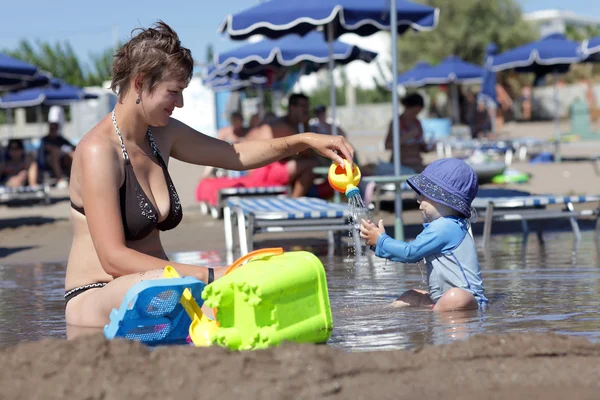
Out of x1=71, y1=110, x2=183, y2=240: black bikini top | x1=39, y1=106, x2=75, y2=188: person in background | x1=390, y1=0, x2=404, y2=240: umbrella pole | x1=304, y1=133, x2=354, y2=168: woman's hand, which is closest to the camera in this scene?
x1=71, y1=110, x2=183, y2=240: black bikini top

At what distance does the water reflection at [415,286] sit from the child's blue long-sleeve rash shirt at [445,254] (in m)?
0.18

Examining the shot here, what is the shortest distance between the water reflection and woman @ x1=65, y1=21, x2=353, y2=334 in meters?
0.58

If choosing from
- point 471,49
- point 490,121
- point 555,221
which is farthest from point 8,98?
point 471,49

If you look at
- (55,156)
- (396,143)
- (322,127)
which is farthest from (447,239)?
(55,156)

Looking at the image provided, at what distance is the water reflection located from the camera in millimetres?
4531

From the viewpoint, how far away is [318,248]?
9.02 metres

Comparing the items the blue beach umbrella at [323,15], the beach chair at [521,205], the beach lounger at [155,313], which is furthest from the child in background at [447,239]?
the blue beach umbrella at [323,15]

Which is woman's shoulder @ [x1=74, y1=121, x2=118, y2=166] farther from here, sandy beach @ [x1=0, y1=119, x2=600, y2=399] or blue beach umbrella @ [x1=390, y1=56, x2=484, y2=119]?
blue beach umbrella @ [x1=390, y1=56, x2=484, y2=119]

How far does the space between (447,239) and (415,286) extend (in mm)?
1343

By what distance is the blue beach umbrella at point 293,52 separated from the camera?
1579 cm

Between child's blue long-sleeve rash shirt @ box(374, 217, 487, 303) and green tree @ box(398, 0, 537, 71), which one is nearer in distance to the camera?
child's blue long-sleeve rash shirt @ box(374, 217, 487, 303)

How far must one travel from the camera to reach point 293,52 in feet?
53.7

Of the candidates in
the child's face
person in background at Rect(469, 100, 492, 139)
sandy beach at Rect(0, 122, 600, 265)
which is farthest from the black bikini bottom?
person in background at Rect(469, 100, 492, 139)

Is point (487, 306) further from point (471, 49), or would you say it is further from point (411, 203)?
point (471, 49)
